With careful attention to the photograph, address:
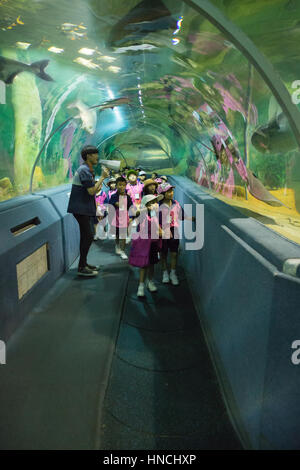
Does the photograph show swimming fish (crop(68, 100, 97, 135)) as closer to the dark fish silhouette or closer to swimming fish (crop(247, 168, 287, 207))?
the dark fish silhouette

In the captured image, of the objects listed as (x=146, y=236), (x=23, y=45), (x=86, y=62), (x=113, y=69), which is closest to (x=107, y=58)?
(x=86, y=62)

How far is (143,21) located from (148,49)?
1168mm

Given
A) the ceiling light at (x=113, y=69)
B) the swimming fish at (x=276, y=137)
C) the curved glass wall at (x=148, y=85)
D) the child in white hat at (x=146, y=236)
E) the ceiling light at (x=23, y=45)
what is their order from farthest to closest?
the ceiling light at (x=113, y=69) < the child in white hat at (x=146, y=236) < the ceiling light at (x=23, y=45) < the curved glass wall at (x=148, y=85) < the swimming fish at (x=276, y=137)

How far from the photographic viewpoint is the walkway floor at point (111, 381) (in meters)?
2.65

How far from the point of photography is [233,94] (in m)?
4.93

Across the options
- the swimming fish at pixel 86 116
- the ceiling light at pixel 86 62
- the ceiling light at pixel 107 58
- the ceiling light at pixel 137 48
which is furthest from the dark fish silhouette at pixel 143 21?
the swimming fish at pixel 86 116

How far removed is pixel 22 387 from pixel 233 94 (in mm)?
4615

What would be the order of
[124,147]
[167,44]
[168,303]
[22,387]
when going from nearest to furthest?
[22,387] → [167,44] → [168,303] → [124,147]

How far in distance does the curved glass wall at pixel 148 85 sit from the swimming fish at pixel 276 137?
0.04 feet

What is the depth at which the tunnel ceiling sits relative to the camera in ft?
10.4

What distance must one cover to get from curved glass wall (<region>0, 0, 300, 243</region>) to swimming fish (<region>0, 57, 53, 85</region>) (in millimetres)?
15

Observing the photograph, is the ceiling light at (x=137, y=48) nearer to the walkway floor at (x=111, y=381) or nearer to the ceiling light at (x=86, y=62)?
the ceiling light at (x=86, y=62)
